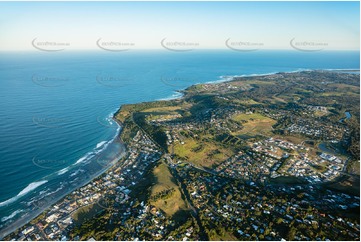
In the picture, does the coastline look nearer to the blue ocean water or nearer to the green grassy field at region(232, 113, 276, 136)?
the blue ocean water

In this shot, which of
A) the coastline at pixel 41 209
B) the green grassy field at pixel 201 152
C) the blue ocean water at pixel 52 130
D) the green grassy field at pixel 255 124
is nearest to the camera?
the coastline at pixel 41 209

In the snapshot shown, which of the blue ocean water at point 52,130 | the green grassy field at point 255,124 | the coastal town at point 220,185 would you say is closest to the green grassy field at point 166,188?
the coastal town at point 220,185

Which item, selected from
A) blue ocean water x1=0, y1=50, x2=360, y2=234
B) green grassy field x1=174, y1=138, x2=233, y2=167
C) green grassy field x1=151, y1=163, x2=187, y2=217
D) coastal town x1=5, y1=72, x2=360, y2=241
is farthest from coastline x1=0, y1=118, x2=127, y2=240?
green grassy field x1=174, y1=138, x2=233, y2=167

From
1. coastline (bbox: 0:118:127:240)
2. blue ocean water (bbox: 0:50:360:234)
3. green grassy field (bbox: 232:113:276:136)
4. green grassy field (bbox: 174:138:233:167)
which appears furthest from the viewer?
green grassy field (bbox: 232:113:276:136)

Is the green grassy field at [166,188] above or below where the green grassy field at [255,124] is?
below

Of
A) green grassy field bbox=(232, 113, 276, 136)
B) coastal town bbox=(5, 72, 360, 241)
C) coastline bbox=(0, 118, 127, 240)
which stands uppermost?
green grassy field bbox=(232, 113, 276, 136)

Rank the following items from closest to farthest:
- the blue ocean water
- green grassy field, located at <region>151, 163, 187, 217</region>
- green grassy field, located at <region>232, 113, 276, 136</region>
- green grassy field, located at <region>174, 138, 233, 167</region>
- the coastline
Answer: the coastline → green grassy field, located at <region>151, 163, 187, 217</region> → the blue ocean water → green grassy field, located at <region>174, 138, 233, 167</region> → green grassy field, located at <region>232, 113, 276, 136</region>

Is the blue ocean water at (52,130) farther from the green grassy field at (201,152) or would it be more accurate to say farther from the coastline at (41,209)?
the green grassy field at (201,152)

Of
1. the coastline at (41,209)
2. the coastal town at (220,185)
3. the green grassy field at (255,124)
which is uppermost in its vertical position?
the green grassy field at (255,124)

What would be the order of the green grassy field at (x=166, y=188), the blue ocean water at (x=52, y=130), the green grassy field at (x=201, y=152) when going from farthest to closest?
the green grassy field at (x=201, y=152) → the blue ocean water at (x=52, y=130) → the green grassy field at (x=166, y=188)

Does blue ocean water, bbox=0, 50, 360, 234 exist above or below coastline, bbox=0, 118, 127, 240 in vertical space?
above
